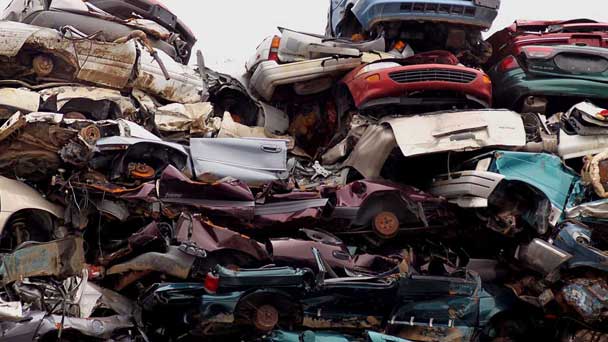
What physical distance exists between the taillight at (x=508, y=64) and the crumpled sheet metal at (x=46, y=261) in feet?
21.7

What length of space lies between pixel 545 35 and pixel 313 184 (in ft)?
15.0

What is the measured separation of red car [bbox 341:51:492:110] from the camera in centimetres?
945

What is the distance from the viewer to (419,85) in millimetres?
9438

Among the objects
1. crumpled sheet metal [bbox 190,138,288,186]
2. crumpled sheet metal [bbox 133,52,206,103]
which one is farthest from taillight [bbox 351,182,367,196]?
crumpled sheet metal [bbox 133,52,206,103]

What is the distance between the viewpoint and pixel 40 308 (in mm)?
6785

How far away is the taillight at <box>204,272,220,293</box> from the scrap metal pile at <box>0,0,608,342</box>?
0.10ft

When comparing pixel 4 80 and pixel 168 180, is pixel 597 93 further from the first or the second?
pixel 4 80

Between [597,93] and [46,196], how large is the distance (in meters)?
7.56

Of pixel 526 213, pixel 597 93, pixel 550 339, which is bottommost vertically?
pixel 550 339

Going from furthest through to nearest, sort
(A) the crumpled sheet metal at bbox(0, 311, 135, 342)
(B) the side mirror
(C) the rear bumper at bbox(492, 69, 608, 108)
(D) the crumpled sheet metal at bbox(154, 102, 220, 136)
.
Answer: (C) the rear bumper at bbox(492, 69, 608, 108), (D) the crumpled sheet metal at bbox(154, 102, 220, 136), (B) the side mirror, (A) the crumpled sheet metal at bbox(0, 311, 135, 342)

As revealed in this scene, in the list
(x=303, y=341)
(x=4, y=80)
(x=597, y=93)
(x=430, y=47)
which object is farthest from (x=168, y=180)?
(x=597, y=93)

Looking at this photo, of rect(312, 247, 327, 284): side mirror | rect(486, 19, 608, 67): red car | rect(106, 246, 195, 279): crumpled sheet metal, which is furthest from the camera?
rect(486, 19, 608, 67): red car

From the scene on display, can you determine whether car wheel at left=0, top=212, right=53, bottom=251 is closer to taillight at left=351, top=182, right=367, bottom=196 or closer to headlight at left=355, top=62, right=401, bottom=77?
taillight at left=351, top=182, right=367, bottom=196

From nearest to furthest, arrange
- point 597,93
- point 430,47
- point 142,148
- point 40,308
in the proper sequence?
point 40,308 < point 142,148 < point 597,93 < point 430,47
